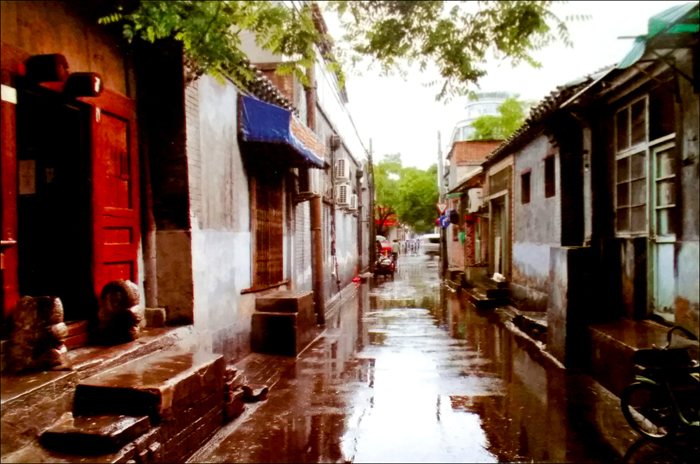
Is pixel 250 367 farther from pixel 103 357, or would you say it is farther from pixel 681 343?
Answer: pixel 681 343

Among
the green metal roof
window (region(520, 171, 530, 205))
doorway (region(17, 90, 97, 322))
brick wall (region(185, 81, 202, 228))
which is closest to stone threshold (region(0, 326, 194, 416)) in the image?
doorway (region(17, 90, 97, 322))

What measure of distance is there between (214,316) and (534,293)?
8881mm

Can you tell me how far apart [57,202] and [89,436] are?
2799mm

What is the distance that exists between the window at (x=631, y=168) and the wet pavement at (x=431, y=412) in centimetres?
271

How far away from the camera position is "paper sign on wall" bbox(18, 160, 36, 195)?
18.7 feet

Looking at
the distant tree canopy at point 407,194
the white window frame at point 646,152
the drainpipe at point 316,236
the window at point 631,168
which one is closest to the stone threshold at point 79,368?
the drainpipe at point 316,236

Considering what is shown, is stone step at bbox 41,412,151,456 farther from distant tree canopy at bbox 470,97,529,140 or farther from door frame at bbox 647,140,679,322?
distant tree canopy at bbox 470,97,529,140

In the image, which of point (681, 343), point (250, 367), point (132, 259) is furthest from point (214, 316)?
point (681, 343)

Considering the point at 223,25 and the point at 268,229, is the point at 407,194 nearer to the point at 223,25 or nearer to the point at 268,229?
the point at 268,229

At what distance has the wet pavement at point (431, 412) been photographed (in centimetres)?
502

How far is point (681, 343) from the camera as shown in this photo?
6.07m

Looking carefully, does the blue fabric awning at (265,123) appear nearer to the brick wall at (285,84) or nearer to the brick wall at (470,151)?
the brick wall at (285,84)

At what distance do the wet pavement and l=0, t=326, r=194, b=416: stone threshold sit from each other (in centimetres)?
125

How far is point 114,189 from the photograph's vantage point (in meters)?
6.21
